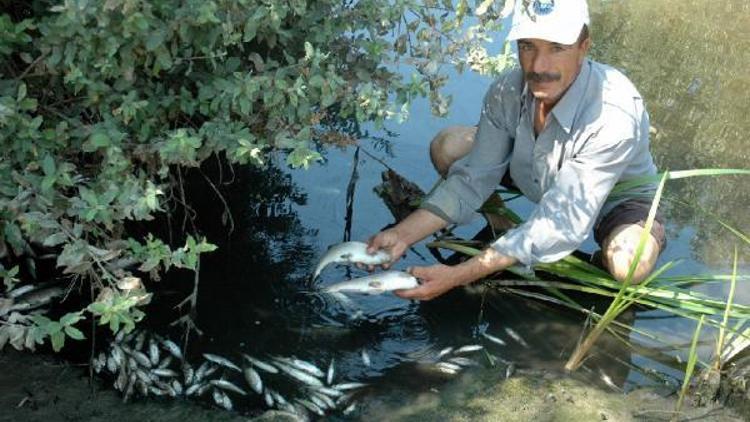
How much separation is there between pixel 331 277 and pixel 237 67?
1515 millimetres

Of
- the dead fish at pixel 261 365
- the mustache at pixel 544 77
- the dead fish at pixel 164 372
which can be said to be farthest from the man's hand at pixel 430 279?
the dead fish at pixel 164 372

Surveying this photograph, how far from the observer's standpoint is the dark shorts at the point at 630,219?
4.30m

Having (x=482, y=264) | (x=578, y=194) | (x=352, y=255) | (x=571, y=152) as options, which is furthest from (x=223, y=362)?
(x=571, y=152)

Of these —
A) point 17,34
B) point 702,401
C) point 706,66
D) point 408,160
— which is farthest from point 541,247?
point 706,66

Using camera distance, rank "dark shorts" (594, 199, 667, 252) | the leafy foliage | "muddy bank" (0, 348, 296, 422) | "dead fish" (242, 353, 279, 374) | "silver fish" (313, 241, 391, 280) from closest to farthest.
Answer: the leafy foliage, "muddy bank" (0, 348, 296, 422), "dead fish" (242, 353, 279, 374), "silver fish" (313, 241, 391, 280), "dark shorts" (594, 199, 667, 252)

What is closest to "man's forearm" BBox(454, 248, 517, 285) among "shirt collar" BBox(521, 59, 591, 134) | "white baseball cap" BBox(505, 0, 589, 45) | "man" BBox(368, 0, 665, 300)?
"man" BBox(368, 0, 665, 300)

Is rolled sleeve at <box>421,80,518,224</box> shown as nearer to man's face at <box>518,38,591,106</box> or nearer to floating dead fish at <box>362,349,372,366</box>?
man's face at <box>518,38,591,106</box>

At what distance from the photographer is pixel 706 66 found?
25.6ft

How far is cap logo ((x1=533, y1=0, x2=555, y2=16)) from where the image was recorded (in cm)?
369

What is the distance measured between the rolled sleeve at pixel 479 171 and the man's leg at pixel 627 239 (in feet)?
2.29

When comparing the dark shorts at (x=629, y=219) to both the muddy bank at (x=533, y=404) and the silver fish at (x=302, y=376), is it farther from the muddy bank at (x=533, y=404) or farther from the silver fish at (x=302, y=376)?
the silver fish at (x=302, y=376)

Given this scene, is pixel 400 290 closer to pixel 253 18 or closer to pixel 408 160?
pixel 253 18

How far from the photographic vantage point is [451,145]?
16.7 feet

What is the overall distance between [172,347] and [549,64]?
2.35m
